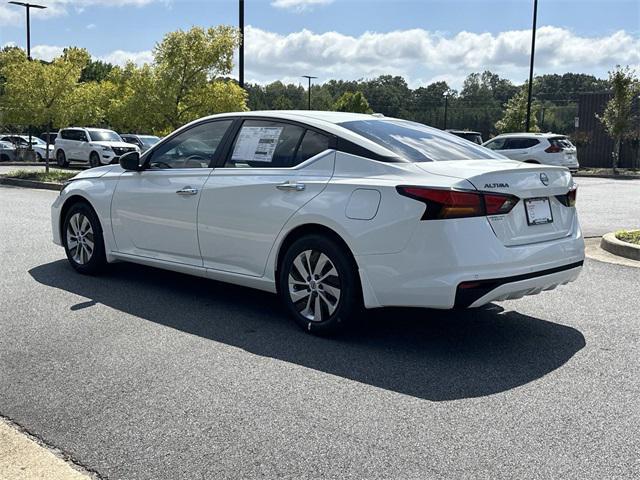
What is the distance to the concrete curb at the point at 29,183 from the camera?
59.8ft

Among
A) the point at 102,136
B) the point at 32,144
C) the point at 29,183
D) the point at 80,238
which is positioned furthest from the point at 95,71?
the point at 80,238

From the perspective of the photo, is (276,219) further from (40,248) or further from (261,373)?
(40,248)

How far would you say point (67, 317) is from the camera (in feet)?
18.3

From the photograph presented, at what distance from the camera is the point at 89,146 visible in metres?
27.7

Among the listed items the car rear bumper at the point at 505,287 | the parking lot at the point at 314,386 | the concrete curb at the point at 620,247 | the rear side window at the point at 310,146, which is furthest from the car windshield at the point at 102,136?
the car rear bumper at the point at 505,287

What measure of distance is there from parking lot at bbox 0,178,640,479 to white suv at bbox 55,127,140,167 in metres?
21.6

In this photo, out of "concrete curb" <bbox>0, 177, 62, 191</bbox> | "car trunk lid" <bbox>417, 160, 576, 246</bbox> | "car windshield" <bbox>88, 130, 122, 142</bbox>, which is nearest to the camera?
"car trunk lid" <bbox>417, 160, 576, 246</bbox>

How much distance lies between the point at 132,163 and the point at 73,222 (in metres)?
1.13

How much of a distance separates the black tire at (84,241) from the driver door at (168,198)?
0.33m

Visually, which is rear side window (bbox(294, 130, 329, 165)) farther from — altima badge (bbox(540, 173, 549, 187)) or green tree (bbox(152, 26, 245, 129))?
green tree (bbox(152, 26, 245, 129))

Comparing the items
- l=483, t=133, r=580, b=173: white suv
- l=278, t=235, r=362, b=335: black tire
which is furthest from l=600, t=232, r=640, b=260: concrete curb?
l=483, t=133, r=580, b=173: white suv

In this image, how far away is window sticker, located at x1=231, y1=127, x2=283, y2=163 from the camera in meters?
5.55

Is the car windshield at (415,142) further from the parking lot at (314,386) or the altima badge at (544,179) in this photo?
the parking lot at (314,386)

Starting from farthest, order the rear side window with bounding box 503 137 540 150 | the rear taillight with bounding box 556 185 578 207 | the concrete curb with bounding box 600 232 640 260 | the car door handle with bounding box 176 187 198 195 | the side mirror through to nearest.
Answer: the rear side window with bounding box 503 137 540 150
the concrete curb with bounding box 600 232 640 260
the side mirror
the car door handle with bounding box 176 187 198 195
the rear taillight with bounding box 556 185 578 207
